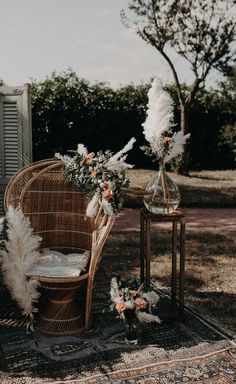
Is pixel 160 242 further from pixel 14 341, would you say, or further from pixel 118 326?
pixel 14 341

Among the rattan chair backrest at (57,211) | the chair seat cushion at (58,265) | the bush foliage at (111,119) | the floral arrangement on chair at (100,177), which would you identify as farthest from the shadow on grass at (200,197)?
the floral arrangement on chair at (100,177)

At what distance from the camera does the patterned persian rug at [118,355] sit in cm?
278

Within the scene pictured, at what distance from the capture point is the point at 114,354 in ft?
10.0

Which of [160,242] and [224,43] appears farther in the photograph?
[224,43]

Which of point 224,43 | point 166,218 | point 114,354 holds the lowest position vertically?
point 114,354

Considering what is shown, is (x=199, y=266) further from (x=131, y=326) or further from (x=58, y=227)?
(x=131, y=326)

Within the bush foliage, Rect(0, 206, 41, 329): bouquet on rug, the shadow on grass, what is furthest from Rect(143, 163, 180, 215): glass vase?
the bush foliage

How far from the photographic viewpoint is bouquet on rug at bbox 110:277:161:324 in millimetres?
3150

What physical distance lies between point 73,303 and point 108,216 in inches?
30.8

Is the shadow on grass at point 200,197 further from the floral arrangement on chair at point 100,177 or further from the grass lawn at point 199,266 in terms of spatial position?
the floral arrangement on chair at point 100,177

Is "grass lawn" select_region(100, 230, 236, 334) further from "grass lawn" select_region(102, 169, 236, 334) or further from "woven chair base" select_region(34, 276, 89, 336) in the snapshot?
"woven chair base" select_region(34, 276, 89, 336)

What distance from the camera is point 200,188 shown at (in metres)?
10.4

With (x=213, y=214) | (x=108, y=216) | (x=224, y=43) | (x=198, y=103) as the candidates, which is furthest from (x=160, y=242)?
(x=198, y=103)

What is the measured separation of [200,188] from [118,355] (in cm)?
766
